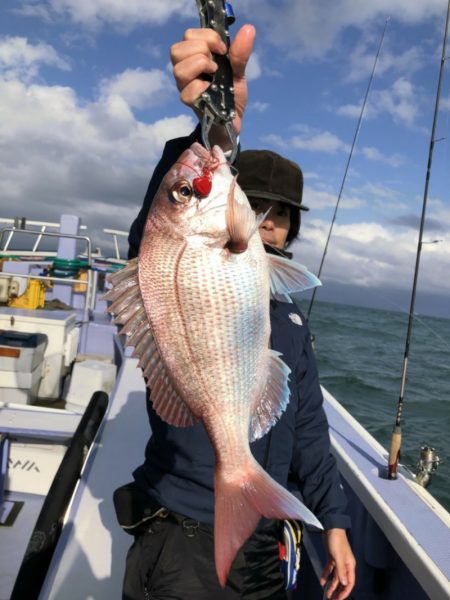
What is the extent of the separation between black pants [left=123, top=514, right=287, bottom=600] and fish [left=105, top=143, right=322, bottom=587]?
0.58 m

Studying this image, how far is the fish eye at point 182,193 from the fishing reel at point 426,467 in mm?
1992

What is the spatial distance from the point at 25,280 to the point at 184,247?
577cm

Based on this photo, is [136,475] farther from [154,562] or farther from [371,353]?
[371,353]

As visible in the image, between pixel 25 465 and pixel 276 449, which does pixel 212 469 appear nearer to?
pixel 276 449

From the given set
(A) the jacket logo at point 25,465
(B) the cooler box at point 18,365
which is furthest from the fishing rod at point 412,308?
(B) the cooler box at point 18,365

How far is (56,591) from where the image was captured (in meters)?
1.91

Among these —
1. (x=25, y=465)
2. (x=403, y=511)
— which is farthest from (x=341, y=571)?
(x=25, y=465)

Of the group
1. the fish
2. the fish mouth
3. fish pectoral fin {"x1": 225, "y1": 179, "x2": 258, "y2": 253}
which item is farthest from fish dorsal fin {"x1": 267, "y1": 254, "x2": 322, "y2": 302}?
the fish mouth

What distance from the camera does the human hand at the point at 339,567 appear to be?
1.85 m

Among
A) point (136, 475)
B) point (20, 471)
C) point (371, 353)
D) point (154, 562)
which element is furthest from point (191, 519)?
point (371, 353)

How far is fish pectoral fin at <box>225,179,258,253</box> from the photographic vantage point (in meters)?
1.23

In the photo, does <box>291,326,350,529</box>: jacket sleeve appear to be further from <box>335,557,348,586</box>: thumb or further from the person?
<box>335,557,348,586</box>: thumb

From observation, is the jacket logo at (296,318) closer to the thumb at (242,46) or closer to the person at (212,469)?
the person at (212,469)

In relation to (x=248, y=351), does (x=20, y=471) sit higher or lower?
lower
